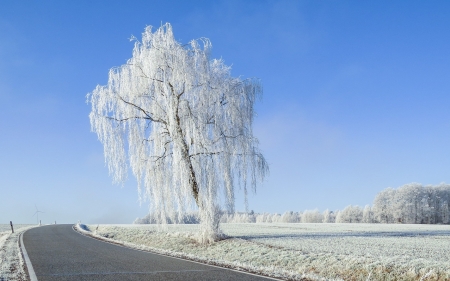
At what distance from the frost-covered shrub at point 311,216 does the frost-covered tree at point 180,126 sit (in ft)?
283

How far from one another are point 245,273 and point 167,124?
11.3m

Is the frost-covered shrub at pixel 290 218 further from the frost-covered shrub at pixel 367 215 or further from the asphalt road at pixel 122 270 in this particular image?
the asphalt road at pixel 122 270

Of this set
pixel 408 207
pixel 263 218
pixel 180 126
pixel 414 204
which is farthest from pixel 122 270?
pixel 263 218

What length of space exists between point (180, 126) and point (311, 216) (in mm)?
89334

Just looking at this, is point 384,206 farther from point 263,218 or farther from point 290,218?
point 263,218

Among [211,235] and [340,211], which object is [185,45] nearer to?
[211,235]

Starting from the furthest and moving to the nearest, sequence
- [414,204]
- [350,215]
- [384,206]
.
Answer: [350,215] < [384,206] < [414,204]

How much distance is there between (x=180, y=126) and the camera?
790 inches

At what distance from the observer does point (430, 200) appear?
86.6 m

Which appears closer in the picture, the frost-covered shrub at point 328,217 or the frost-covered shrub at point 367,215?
the frost-covered shrub at point 367,215

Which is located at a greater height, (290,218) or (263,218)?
(290,218)

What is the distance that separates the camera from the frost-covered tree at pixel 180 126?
19.8m

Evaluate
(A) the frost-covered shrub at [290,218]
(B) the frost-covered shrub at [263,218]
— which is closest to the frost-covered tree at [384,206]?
(A) the frost-covered shrub at [290,218]

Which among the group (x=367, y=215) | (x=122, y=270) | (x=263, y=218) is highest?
(x=122, y=270)
